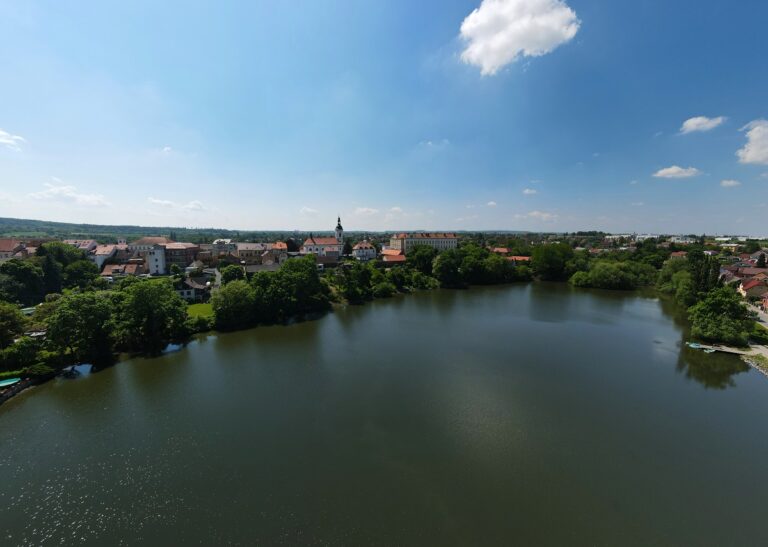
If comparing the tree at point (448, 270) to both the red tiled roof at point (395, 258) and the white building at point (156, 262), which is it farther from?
the white building at point (156, 262)

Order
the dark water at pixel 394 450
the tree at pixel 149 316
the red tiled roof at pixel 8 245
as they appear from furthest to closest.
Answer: the red tiled roof at pixel 8 245
the tree at pixel 149 316
the dark water at pixel 394 450

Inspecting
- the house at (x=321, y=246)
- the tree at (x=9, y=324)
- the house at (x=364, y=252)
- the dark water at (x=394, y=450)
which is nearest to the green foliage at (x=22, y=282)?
the tree at (x=9, y=324)

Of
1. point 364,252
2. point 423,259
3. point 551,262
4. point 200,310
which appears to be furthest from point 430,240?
point 200,310

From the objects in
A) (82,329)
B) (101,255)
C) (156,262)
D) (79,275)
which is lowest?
(82,329)

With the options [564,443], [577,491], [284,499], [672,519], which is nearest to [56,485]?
[284,499]

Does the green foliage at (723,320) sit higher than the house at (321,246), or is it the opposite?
the house at (321,246)

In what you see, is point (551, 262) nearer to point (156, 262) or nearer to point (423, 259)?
point (423, 259)
